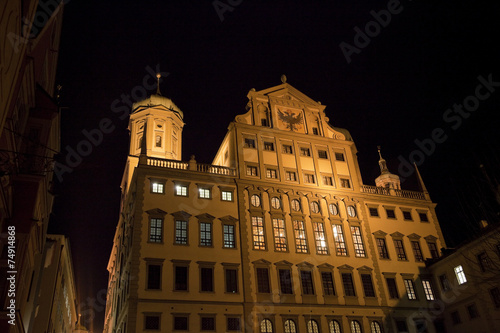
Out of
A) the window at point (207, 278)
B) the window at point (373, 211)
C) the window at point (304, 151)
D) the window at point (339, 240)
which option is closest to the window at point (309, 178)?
the window at point (304, 151)

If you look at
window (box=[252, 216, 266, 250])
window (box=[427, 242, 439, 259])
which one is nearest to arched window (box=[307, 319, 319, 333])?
window (box=[252, 216, 266, 250])

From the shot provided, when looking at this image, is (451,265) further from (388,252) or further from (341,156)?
(341,156)

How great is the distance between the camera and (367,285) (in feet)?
137

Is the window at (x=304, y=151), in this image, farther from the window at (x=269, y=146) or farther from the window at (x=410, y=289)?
the window at (x=410, y=289)

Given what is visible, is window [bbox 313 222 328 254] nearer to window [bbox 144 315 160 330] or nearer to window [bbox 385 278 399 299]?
window [bbox 385 278 399 299]

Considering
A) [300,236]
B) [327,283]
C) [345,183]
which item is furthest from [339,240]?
[345,183]

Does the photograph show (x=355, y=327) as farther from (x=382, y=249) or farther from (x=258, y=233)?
(x=258, y=233)

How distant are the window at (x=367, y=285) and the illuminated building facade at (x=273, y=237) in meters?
0.11

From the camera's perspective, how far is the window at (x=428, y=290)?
4353 cm

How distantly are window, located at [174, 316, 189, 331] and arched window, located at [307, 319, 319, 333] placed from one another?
428 inches

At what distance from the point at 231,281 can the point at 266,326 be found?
4.81 meters

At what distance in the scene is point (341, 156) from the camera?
49.5 meters

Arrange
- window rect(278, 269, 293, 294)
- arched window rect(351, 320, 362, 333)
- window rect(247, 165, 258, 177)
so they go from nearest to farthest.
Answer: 1. window rect(278, 269, 293, 294)
2. arched window rect(351, 320, 362, 333)
3. window rect(247, 165, 258, 177)

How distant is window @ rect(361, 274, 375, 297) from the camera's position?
41469 millimetres
